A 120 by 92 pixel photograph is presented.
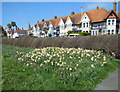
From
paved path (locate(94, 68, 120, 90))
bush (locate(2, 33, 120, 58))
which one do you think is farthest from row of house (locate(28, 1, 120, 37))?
paved path (locate(94, 68, 120, 90))

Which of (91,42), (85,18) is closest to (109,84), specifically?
(91,42)

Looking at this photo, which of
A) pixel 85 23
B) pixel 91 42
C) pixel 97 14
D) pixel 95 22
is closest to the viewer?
pixel 91 42

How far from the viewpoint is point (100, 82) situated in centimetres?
465

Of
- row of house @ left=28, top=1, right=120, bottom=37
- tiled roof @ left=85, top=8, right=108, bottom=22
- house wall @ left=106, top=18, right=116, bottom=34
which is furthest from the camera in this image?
tiled roof @ left=85, top=8, right=108, bottom=22

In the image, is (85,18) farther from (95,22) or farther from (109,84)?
(109,84)

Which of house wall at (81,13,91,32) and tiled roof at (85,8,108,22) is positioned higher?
tiled roof at (85,8,108,22)

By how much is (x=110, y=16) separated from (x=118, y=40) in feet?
84.1

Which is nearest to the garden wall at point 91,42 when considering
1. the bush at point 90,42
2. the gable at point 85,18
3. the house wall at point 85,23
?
the bush at point 90,42

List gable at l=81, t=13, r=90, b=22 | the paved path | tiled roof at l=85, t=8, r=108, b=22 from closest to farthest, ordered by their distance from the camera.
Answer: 1. the paved path
2. tiled roof at l=85, t=8, r=108, b=22
3. gable at l=81, t=13, r=90, b=22

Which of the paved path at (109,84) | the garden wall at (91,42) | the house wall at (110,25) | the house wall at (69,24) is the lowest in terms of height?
the paved path at (109,84)

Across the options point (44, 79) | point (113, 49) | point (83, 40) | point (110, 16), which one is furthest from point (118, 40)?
point (110, 16)

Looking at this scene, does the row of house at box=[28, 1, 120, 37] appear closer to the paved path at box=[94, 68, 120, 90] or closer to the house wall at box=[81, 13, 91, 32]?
the house wall at box=[81, 13, 91, 32]

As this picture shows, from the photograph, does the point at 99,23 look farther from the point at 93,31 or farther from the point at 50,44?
the point at 50,44

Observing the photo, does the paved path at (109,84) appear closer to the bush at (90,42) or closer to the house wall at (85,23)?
the bush at (90,42)
